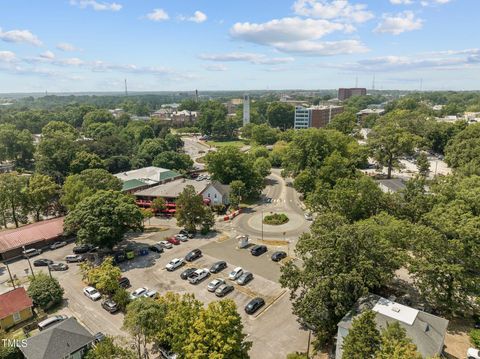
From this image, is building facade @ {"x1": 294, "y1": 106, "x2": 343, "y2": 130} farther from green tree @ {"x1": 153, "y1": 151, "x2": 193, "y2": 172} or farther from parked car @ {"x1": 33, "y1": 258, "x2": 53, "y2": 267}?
parked car @ {"x1": 33, "y1": 258, "x2": 53, "y2": 267}

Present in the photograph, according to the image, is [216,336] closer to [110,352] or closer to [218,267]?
[110,352]

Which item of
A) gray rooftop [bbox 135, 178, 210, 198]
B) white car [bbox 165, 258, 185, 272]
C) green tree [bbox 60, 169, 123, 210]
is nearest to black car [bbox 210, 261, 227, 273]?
white car [bbox 165, 258, 185, 272]

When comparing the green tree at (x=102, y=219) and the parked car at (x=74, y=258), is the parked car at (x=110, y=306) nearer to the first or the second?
the green tree at (x=102, y=219)

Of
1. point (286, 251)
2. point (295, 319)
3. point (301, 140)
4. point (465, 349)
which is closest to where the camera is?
point (465, 349)

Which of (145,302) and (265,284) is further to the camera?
(265,284)

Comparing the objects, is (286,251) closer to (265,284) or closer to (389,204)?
(265,284)

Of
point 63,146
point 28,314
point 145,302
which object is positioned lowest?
point 28,314

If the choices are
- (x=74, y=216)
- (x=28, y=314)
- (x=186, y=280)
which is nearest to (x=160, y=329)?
(x=186, y=280)
